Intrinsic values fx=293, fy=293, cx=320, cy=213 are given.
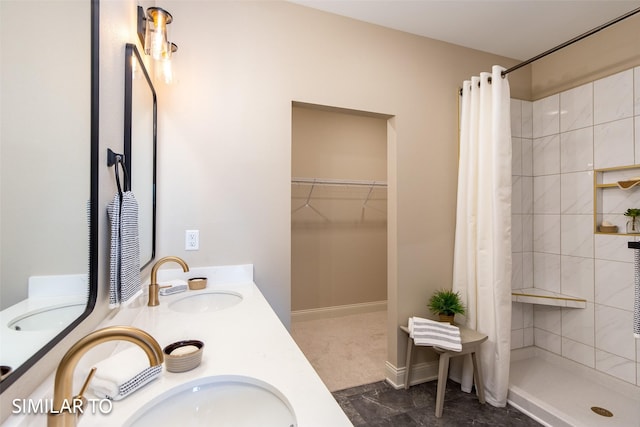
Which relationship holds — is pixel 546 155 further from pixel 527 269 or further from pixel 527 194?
pixel 527 269

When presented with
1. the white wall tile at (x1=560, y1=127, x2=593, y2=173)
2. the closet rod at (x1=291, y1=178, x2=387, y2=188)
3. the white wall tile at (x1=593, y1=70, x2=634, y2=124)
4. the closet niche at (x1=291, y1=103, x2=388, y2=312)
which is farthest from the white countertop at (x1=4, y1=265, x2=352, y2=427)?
the white wall tile at (x1=593, y1=70, x2=634, y2=124)

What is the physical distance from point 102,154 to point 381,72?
186cm

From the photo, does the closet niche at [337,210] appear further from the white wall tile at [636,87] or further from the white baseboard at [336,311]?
the white wall tile at [636,87]

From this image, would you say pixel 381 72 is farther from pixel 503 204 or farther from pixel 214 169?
pixel 214 169

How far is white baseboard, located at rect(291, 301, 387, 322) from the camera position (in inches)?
130

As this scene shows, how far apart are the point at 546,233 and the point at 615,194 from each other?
0.53m

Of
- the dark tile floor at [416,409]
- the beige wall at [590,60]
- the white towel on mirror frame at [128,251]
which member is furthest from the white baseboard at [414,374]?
the beige wall at [590,60]

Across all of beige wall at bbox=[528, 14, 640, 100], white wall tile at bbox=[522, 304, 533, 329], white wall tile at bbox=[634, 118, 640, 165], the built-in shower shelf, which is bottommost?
white wall tile at bbox=[522, 304, 533, 329]


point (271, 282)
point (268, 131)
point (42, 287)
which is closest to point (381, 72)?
point (268, 131)

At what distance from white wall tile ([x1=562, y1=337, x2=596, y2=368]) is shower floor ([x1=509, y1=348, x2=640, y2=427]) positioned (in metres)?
0.04

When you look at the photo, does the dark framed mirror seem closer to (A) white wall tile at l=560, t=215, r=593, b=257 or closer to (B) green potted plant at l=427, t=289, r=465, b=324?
(B) green potted plant at l=427, t=289, r=465, b=324

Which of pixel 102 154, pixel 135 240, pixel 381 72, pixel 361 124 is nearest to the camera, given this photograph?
pixel 102 154

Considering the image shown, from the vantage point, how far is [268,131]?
179 cm

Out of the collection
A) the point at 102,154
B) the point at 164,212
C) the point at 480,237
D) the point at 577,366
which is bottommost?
the point at 577,366
